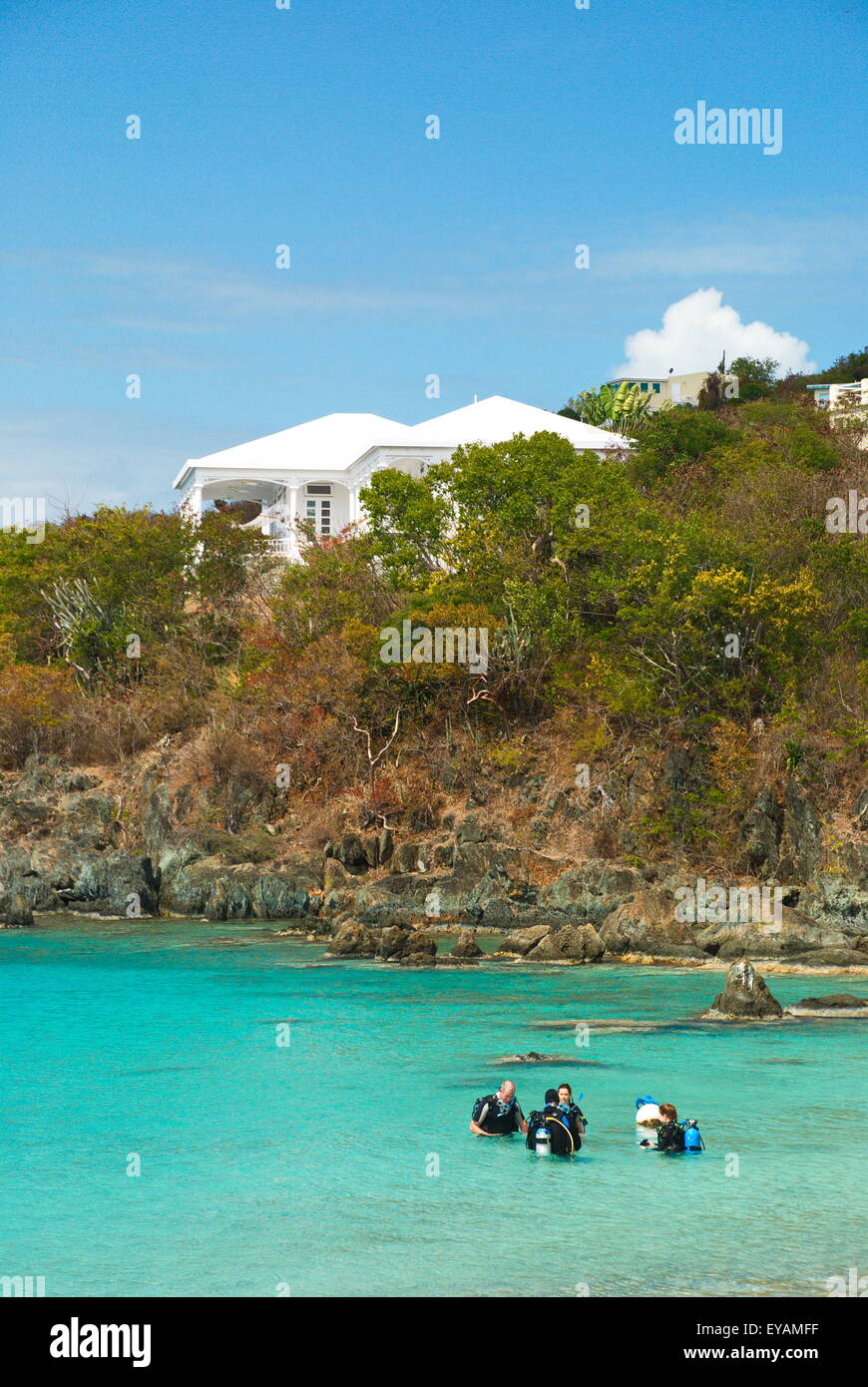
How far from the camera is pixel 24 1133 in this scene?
684 inches

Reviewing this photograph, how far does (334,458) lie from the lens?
54062 millimetres

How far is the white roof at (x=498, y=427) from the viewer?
48.5 meters

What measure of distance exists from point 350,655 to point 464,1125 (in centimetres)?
2338

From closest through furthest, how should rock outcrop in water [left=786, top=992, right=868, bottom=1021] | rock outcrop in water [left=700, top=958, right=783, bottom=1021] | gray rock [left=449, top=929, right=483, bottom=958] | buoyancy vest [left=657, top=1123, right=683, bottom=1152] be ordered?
buoyancy vest [left=657, top=1123, right=683, bottom=1152], rock outcrop in water [left=700, top=958, right=783, bottom=1021], rock outcrop in water [left=786, top=992, right=868, bottom=1021], gray rock [left=449, top=929, right=483, bottom=958]

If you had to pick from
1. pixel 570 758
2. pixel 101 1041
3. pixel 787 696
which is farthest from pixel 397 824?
pixel 101 1041

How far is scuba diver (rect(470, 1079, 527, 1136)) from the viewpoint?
16.4 metres

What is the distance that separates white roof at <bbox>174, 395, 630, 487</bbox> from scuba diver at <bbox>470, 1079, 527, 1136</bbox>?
30.8 m

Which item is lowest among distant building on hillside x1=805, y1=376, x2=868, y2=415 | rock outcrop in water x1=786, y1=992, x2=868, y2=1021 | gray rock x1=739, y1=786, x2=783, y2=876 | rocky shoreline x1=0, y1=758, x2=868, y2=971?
rock outcrop in water x1=786, y1=992, x2=868, y2=1021

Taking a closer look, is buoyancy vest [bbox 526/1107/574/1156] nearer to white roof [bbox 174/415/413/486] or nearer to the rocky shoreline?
the rocky shoreline

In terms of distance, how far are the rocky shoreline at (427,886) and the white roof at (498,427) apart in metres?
15.8

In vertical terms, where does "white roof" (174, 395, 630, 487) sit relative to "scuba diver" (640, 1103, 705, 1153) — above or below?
above

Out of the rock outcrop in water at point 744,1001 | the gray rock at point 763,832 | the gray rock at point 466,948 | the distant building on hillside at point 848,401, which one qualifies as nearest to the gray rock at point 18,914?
the gray rock at point 466,948

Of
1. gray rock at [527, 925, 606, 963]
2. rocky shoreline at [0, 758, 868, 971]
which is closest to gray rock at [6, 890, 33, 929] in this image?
rocky shoreline at [0, 758, 868, 971]

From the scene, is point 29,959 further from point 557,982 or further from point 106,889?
point 557,982
